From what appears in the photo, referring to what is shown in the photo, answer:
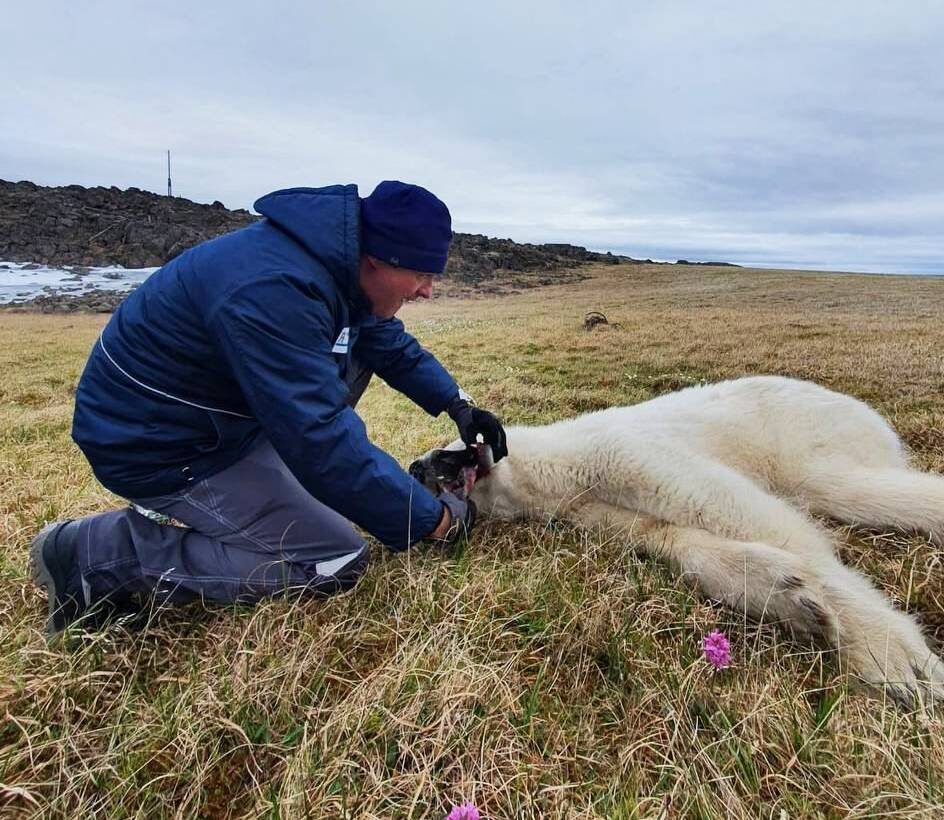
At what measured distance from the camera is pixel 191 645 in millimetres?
2633

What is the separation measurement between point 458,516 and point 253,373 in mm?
1326

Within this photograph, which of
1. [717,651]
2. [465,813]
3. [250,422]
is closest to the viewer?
[465,813]

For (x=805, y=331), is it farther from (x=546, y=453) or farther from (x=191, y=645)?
(x=191, y=645)

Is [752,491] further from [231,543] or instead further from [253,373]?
[231,543]

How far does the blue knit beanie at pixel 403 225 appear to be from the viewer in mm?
2807

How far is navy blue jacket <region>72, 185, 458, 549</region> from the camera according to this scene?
8.17 ft

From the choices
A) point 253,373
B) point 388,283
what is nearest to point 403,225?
point 388,283

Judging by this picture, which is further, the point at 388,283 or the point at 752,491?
the point at 752,491

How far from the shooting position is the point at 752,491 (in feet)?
10.5

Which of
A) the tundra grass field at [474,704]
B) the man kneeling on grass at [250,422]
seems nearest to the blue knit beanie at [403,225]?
the man kneeling on grass at [250,422]

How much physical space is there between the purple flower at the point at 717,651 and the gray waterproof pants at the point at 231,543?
5.18 feet

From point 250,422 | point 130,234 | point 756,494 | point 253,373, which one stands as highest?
point 130,234

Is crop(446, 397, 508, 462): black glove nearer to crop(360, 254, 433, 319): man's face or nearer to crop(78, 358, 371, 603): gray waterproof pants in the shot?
crop(360, 254, 433, 319): man's face

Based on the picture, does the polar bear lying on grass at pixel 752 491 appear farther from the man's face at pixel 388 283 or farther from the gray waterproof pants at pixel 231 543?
the man's face at pixel 388 283
